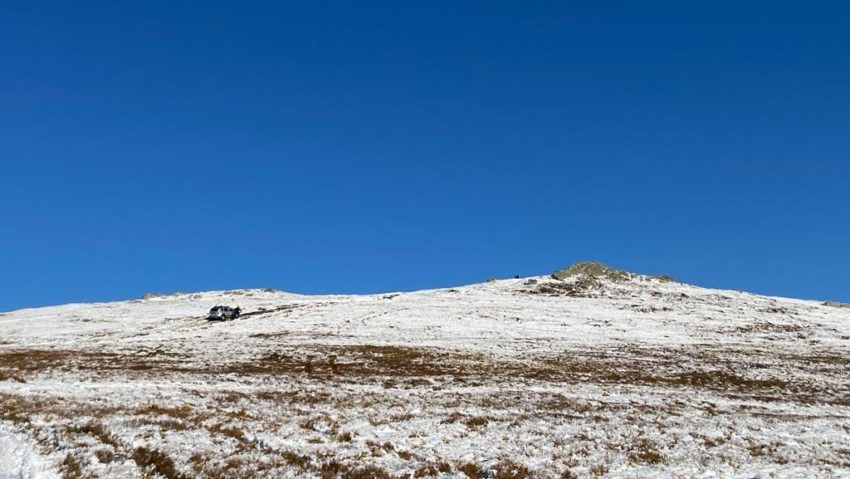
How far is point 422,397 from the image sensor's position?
3081 cm

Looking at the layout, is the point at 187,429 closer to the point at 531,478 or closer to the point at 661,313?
the point at 531,478

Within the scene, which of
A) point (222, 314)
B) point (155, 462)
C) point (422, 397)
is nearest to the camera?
point (155, 462)

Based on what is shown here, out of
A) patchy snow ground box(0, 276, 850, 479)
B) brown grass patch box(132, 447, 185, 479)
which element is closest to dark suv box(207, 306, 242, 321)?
patchy snow ground box(0, 276, 850, 479)

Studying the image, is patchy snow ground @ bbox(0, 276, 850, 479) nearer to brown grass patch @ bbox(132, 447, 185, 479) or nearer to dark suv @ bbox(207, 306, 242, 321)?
brown grass patch @ bbox(132, 447, 185, 479)

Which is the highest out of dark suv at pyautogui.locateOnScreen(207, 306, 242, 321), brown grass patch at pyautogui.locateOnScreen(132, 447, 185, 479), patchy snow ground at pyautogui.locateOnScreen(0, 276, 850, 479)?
dark suv at pyautogui.locateOnScreen(207, 306, 242, 321)

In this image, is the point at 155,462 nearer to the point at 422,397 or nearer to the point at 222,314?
the point at 422,397

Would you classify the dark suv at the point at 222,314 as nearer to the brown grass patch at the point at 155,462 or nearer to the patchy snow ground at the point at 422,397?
the patchy snow ground at the point at 422,397

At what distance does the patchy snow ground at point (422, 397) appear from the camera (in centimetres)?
1842

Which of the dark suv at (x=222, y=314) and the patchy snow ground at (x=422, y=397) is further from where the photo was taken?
the dark suv at (x=222, y=314)

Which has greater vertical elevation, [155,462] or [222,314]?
[222,314]

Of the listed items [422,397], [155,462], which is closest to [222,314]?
[422,397]

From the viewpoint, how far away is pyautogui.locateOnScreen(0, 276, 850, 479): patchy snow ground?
18.4m

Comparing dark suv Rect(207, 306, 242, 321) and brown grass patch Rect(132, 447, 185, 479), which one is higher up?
dark suv Rect(207, 306, 242, 321)

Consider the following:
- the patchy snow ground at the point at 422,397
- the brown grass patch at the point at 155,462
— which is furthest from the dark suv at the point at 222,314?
the brown grass patch at the point at 155,462
